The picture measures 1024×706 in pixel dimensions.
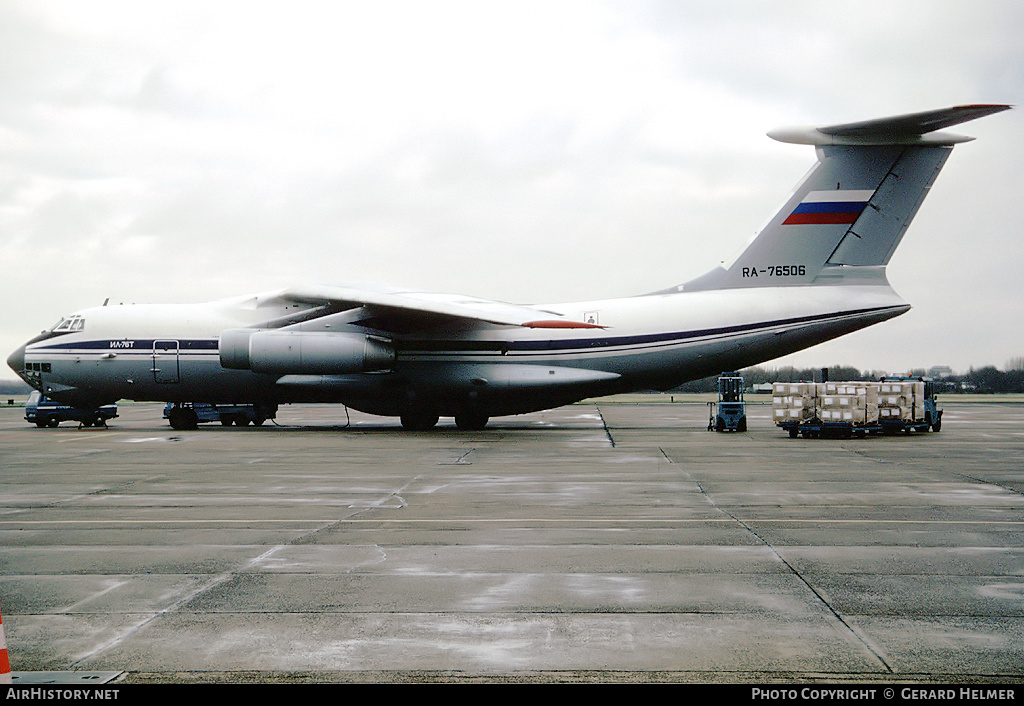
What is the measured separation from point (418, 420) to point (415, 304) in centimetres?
527

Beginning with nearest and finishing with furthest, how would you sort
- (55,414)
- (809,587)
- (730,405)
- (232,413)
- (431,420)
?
(809,587) → (730,405) → (431,420) → (232,413) → (55,414)

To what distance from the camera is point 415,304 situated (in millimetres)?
20891

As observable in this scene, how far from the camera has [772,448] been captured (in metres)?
18.4

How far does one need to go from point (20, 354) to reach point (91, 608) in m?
23.8

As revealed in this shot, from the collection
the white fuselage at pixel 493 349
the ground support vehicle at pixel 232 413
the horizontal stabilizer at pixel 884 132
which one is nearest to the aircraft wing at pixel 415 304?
the white fuselage at pixel 493 349

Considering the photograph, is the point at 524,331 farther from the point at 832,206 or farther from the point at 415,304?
the point at 832,206

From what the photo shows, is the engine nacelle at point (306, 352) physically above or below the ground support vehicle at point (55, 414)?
above

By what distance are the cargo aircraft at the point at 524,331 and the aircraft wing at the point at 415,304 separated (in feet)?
0.29

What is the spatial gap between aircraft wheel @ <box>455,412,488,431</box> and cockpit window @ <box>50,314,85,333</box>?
38.6 feet

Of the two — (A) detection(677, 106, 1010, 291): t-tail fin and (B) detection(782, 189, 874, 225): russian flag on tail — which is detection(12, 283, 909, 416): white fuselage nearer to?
(A) detection(677, 106, 1010, 291): t-tail fin

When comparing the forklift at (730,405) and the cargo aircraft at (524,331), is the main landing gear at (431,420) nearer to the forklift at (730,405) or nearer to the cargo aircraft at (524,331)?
the cargo aircraft at (524,331)

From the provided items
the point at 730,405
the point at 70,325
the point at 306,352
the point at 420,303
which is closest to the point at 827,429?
the point at 730,405

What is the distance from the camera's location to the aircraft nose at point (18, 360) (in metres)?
25.6
